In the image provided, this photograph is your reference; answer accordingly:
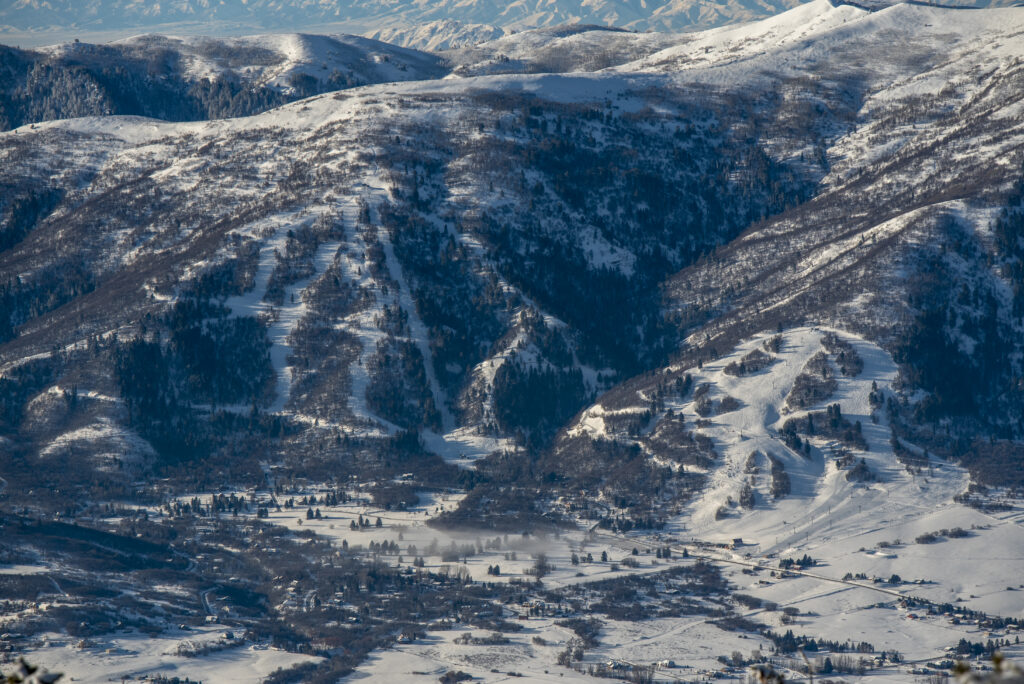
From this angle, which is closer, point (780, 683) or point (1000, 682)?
point (1000, 682)

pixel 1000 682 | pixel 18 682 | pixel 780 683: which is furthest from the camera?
pixel 780 683

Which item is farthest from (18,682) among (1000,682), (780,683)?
(1000,682)

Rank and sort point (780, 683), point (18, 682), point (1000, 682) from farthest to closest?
point (780, 683)
point (18, 682)
point (1000, 682)

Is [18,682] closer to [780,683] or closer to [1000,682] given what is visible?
[780,683]

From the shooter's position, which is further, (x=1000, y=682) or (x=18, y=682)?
(x=18, y=682)

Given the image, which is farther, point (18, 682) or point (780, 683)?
point (780, 683)
